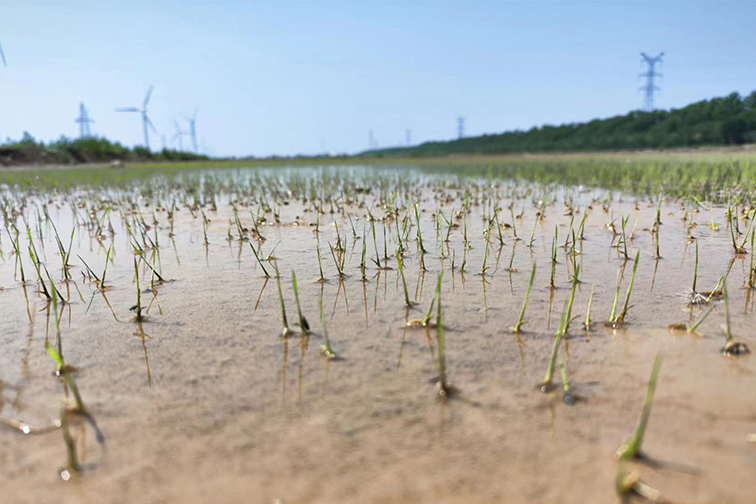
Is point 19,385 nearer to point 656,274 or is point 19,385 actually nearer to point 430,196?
point 656,274

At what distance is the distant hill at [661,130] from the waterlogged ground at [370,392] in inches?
1965

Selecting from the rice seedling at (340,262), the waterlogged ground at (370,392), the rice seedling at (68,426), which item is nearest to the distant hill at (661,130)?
the rice seedling at (340,262)

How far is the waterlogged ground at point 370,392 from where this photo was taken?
127 cm

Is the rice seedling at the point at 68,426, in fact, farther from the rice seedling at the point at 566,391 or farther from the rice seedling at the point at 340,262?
the rice seedling at the point at 340,262

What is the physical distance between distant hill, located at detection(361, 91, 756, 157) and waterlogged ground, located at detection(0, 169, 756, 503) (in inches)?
1965

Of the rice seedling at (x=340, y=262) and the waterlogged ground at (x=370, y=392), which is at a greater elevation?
the rice seedling at (x=340, y=262)

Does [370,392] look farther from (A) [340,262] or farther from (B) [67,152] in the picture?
(B) [67,152]

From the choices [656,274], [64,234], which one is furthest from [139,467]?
[64,234]

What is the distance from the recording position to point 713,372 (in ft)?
5.89

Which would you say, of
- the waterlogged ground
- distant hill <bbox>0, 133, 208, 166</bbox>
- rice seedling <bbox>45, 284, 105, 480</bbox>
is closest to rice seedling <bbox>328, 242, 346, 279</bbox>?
the waterlogged ground

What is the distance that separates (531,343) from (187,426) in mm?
1400

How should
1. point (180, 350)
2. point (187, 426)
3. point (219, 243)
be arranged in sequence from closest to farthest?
point (187, 426) → point (180, 350) → point (219, 243)

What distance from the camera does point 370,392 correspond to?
1.71m

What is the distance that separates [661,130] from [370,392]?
207 ft
